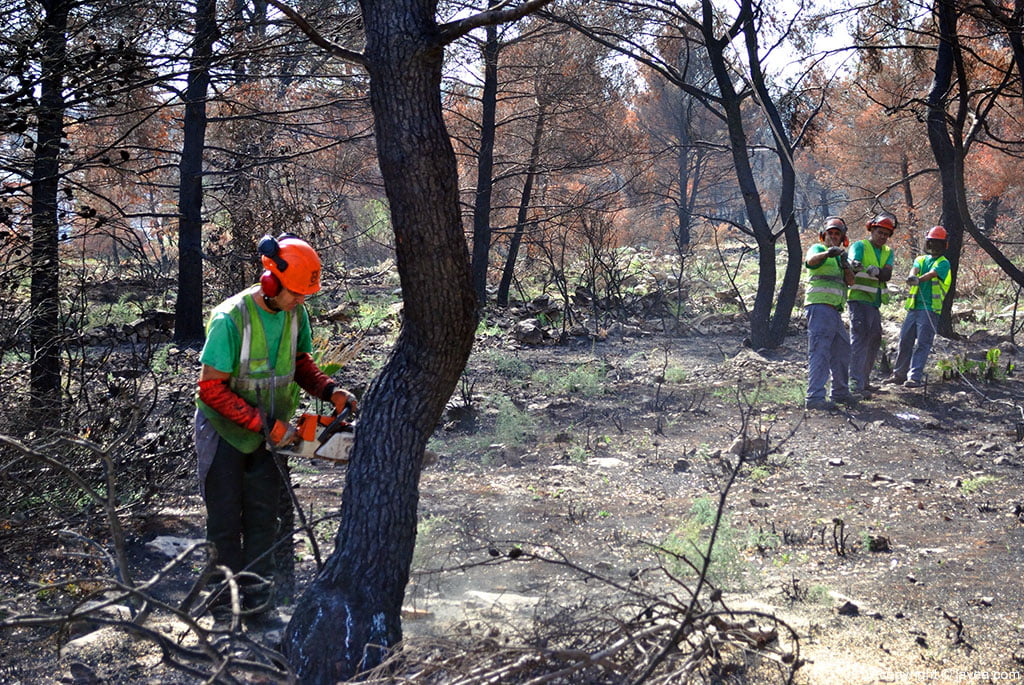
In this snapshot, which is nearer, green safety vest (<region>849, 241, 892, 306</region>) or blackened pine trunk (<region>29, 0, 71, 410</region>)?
blackened pine trunk (<region>29, 0, 71, 410</region>)

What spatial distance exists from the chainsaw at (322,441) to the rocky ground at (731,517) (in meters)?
0.77

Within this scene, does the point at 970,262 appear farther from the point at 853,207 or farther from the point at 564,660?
the point at 564,660

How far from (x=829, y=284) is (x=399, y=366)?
20.5 feet

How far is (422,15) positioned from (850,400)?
689 cm

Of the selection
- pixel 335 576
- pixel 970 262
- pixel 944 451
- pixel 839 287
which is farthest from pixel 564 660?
pixel 970 262

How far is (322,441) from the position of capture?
3.95 metres

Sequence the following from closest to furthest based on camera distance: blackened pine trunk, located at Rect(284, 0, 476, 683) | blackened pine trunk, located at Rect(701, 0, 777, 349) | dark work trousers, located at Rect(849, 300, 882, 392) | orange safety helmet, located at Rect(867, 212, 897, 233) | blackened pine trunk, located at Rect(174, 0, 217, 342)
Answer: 1. blackened pine trunk, located at Rect(284, 0, 476, 683)
2. orange safety helmet, located at Rect(867, 212, 897, 233)
3. dark work trousers, located at Rect(849, 300, 882, 392)
4. blackened pine trunk, located at Rect(174, 0, 217, 342)
5. blackened pine trunk, located at Rect(701, 0, 777, 349)

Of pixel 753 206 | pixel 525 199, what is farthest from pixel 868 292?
pixel 525 199

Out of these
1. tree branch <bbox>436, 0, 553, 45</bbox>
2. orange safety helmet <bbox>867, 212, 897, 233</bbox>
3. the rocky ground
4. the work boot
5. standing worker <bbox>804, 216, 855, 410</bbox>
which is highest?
tree branch <bbox>436, 0, 553, 45</bbox>

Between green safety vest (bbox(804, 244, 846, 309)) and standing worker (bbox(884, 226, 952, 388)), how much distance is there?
130 centimetres

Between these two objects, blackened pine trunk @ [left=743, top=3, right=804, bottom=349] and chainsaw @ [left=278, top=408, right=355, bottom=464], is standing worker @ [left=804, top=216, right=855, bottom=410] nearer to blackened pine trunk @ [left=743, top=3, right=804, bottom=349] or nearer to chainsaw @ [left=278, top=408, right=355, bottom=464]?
blackened pine trunk @ [left=743, top=3, right=804, bottom=349]

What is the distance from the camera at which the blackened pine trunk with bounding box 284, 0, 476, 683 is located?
334 centimetres

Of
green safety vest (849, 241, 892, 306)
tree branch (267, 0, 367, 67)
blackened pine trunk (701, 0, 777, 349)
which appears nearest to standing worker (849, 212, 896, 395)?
green safety vest (849, 241, 892, 306)

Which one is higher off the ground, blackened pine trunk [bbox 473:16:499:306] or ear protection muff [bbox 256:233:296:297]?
blackened pine trunk [bbox 473:16:499:306]
